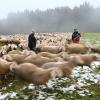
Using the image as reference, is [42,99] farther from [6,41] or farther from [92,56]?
[6,41]

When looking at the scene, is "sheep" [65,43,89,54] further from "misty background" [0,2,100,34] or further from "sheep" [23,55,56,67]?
"misty background" [0,2,100,34]

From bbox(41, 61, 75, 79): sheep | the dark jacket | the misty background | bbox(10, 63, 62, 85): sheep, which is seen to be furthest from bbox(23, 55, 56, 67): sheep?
the misty background

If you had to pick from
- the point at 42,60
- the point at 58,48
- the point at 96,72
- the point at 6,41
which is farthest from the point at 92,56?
the point at 6,41

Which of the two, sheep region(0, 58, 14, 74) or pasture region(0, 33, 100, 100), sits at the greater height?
sheep region(0, 58, 14, 74)

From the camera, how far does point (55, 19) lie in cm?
8056

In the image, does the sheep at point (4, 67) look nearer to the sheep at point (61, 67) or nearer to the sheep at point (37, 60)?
the sheep at point (37, 60)

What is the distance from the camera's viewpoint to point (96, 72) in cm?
1744

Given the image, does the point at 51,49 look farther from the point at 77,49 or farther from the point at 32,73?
the point at 32,73

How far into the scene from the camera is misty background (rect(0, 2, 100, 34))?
76.0m

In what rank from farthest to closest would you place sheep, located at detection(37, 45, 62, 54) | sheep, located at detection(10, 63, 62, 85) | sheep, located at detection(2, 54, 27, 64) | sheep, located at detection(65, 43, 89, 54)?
sheep, located at detection(37, 45, 62, 54), sheep, located at detection(65, 43, 89, 54), sheep, located at detection(2, 54, 27, 64), sheep, located at detection(10, 63, 62, 85)

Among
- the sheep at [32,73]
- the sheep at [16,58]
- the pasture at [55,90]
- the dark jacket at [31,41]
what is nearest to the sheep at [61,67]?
the sheep at [32,73]

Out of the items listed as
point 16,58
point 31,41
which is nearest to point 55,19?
point 31,41

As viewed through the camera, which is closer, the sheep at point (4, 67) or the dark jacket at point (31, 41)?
the sheep at point (4, 67)

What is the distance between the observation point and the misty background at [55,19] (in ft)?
249
